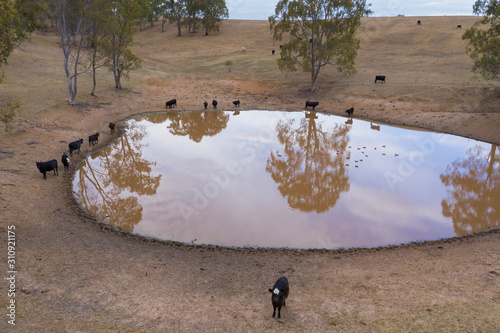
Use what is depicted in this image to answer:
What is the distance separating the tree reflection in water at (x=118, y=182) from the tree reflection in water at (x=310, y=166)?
735cm

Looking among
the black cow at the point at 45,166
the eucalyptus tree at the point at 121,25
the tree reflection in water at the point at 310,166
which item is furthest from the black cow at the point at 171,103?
the black cow at the point at 45,166

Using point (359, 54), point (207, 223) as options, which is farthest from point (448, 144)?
point (359, 54)

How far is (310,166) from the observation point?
21.4m

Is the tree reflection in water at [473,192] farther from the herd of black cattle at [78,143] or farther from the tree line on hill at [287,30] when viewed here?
the herd of black cattle at [78,143]

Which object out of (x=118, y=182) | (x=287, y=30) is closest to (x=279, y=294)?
(x=118, y=182)

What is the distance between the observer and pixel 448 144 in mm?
25938

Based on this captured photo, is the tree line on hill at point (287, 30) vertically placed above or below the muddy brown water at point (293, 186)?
above

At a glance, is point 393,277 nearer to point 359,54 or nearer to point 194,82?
point 194,82

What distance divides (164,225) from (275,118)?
21.9 metres

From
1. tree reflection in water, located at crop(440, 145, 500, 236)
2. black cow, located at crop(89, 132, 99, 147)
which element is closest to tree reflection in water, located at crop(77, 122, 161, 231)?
black cow, located at crop(89, 132, 99, 147)

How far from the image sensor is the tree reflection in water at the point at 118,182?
15258mm

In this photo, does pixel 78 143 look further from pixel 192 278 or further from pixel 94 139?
pixel 192 278

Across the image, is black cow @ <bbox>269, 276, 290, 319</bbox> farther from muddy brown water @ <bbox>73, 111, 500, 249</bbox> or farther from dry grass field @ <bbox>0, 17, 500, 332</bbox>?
muddy brown water @ <bbox>73, 111, 500, 249</bbox>

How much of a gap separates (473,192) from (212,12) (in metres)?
70.6
